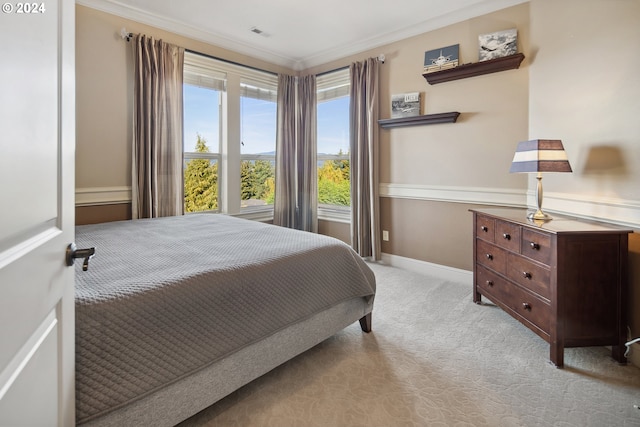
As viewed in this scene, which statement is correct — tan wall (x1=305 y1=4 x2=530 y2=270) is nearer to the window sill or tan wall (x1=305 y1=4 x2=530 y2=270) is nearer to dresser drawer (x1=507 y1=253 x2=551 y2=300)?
the window sill

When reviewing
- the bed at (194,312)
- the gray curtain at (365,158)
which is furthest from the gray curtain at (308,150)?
the bed at (194,312)

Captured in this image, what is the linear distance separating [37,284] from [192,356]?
2.59 feet

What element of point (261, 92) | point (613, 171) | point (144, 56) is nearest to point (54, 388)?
point (613, 171)

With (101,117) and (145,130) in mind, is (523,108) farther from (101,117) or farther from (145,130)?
(101,117)

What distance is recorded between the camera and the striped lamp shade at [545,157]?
2061 millimetres

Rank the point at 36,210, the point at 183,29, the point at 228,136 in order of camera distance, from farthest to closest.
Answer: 1. the point at 228,136
2. the point at 183,29
3. the point at 36,210

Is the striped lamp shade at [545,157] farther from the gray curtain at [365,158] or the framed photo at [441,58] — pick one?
the gray curtain at [365,158]

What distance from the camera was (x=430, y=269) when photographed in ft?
11.6

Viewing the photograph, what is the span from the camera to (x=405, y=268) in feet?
12.2

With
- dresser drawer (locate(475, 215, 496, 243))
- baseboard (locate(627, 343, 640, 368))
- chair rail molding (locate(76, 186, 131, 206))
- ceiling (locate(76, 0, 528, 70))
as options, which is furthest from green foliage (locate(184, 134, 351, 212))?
baseboard (locate(627, 343, 640, 368))

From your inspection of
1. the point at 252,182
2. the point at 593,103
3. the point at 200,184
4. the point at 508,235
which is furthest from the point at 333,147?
the point at 593,103

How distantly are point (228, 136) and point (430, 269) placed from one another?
2737 millimetres

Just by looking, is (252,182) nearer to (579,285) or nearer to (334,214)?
(334,214)

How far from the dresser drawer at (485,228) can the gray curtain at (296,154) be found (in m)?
2.23
